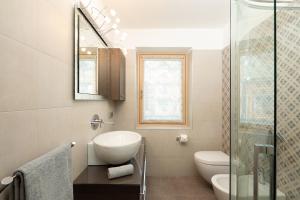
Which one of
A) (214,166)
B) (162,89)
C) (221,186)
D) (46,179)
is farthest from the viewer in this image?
(162,89)

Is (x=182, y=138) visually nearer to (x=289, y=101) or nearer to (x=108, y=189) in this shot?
(x=289, y=101)

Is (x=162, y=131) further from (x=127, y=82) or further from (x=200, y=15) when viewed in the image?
(x=200, y=15)

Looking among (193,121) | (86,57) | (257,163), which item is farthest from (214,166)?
(86,57)

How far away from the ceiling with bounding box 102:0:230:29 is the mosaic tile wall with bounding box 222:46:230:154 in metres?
0.50

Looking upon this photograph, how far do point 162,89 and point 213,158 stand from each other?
1248 mm

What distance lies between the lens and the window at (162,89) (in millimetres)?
2801

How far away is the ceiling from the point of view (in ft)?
6.34

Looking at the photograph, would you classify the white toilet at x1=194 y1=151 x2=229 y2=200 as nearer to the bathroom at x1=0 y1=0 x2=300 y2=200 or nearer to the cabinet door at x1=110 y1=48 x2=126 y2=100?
the bathroom at x1=0 y1=0 x2=300 y2=200

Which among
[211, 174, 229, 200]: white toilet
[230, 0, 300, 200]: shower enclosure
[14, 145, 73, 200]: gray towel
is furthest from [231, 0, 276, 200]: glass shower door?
[14, 145, 73, 200]: gray towel

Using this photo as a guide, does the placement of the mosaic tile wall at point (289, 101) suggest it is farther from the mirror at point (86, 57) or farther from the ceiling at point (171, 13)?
the mirror at point (86, 57)

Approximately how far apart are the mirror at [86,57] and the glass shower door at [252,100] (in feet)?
3.32

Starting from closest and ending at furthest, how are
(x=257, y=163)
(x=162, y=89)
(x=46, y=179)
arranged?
(x=46, y=179) < (x=257, y=163) < (x=162, y=89)

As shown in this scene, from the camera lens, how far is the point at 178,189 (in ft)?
7.42

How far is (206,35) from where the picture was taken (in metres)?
2.62
